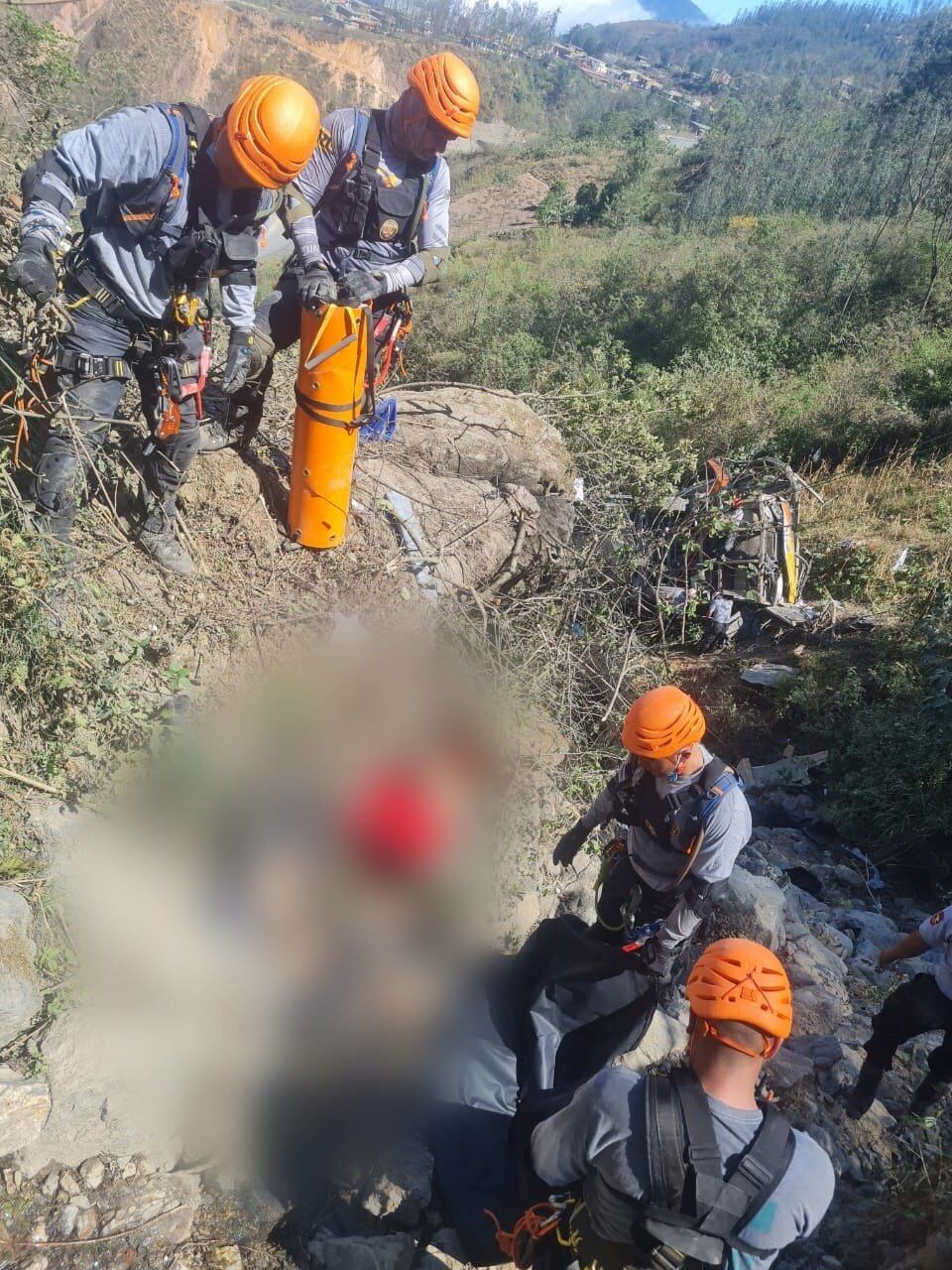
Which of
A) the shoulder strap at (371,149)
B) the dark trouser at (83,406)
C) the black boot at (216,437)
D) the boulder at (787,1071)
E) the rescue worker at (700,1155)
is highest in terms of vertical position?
the shoulder strap at (371,149)

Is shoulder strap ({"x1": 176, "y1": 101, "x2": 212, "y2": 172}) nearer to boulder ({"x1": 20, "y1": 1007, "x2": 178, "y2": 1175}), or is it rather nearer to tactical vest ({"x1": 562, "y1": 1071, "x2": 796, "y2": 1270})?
boulder ({"x1": 20, "y1": 1007, "x2": 178, "y2": 1175})

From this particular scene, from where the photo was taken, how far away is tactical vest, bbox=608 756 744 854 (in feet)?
7.73

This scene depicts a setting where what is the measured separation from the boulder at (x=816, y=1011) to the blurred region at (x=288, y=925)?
123 centimetres

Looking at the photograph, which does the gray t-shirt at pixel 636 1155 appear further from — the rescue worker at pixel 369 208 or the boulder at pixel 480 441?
the boulder at pixel 480 441

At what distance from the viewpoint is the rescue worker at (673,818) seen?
2.33 metres

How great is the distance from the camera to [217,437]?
137 inches

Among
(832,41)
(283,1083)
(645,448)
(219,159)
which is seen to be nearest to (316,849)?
(283,1083)

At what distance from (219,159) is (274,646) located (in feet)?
5.62

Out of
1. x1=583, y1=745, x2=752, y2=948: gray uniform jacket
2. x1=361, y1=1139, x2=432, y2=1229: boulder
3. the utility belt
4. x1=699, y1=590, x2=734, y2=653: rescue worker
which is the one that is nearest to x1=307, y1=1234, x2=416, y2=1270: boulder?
x1=361, y1=1139, x2=432, y2=1229: boulder

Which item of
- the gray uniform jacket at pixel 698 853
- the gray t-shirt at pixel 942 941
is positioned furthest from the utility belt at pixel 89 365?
the gray t-shirt at pixel 942 941

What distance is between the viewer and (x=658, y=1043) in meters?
2.63

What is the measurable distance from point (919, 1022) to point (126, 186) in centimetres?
372

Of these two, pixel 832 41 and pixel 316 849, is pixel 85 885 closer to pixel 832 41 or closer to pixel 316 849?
pixel 316 849

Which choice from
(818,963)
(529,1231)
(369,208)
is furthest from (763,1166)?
(369,208)
